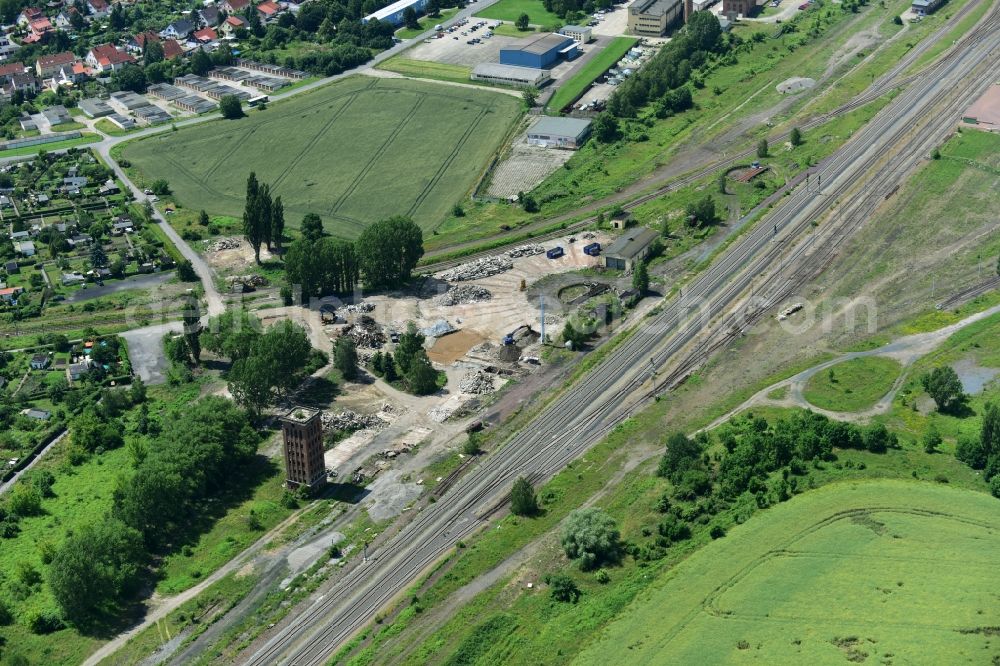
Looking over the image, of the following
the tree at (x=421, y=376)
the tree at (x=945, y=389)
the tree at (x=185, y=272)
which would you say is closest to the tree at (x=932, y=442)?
the tree at (x=945, y=389)

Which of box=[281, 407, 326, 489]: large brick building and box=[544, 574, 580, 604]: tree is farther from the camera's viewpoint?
box=[281, 407, 326, 489]: large brick building

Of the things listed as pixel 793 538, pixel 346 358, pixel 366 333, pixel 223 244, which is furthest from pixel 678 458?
pixel 223 244

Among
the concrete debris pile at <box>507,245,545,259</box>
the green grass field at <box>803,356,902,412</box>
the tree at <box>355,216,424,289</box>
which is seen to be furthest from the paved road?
the tree at <box>355,216,424,289</box>

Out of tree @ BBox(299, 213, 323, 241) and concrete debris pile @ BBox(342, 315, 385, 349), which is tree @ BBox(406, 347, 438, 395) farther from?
tree @ BBox(299, 213, 323, 241)

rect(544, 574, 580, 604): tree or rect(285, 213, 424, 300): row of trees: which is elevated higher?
rect(285, 213, 424, 300): row of trees

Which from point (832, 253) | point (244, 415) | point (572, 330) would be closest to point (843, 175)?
point (832, 253)

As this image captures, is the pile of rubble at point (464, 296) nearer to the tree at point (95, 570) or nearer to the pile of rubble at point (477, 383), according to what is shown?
the pile of rubble at point (477, 383)
